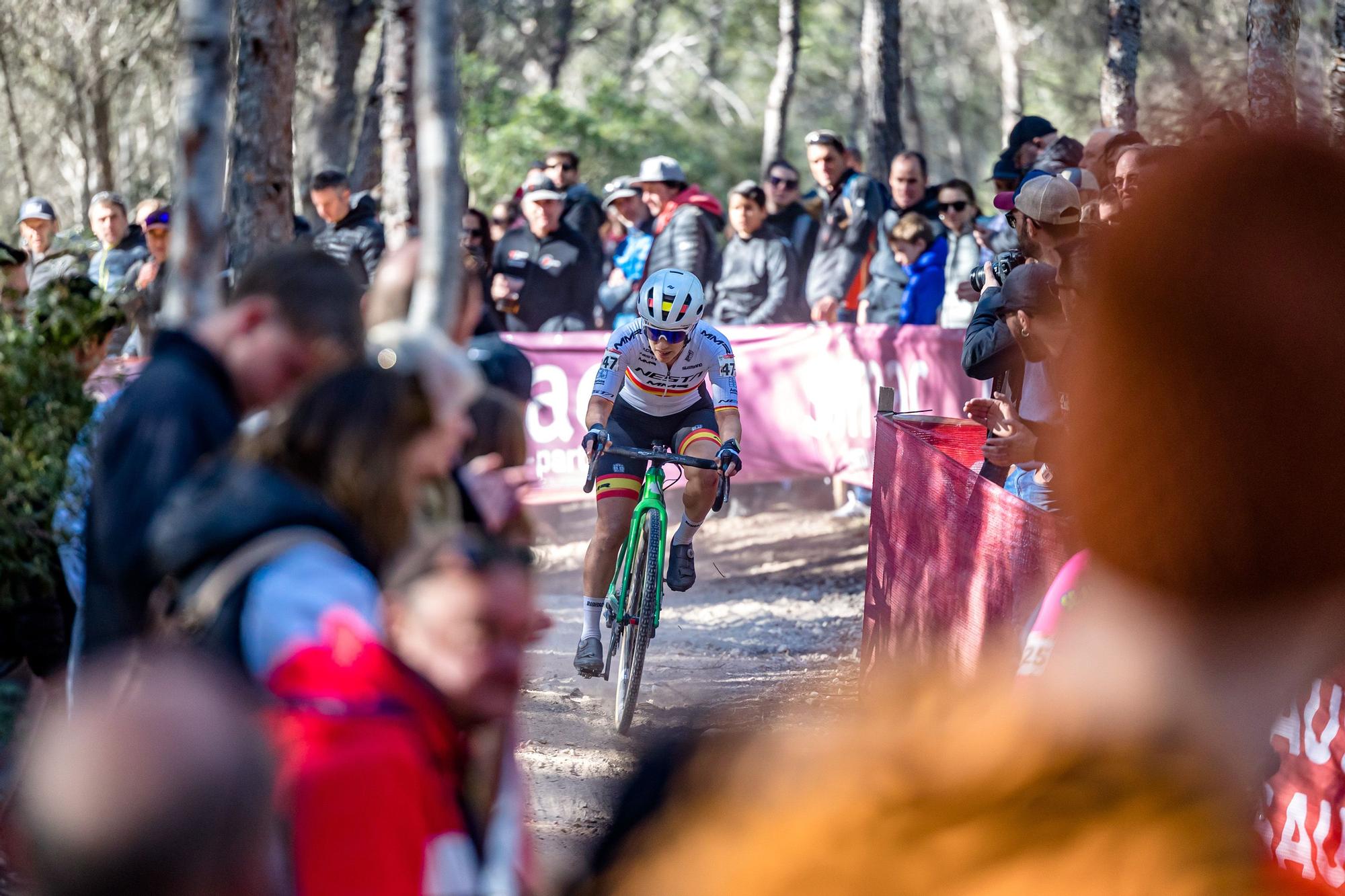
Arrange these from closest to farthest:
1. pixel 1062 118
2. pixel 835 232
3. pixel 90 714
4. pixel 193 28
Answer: pixel 90 714 → pixel 193 28 → pixel 835 232 → pixel 1062 118

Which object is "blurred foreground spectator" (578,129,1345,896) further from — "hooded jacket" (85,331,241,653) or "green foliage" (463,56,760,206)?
"green foliage" (463,56,760,206)

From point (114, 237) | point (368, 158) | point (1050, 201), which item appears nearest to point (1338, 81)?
point (1050, 201)

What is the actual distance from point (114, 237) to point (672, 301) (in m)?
6.93

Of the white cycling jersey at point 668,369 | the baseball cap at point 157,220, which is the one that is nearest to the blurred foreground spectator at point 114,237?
the baseball cap at point 157,220

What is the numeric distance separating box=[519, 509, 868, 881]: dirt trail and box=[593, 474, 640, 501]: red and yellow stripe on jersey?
3.74 ft

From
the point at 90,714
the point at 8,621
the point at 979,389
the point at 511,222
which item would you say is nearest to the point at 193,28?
the point at 8,621

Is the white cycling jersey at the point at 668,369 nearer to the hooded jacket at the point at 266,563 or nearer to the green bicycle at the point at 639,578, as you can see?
the green bicycle at the point at 639,578

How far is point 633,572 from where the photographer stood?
770 cm

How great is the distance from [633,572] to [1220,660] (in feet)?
21.4

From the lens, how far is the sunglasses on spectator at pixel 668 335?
26.5 feet

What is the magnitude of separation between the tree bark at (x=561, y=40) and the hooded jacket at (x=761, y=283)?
2371 cm

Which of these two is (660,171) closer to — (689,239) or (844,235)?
(689,239)

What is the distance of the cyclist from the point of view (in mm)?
7887

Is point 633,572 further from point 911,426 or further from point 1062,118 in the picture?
point 1062,118
